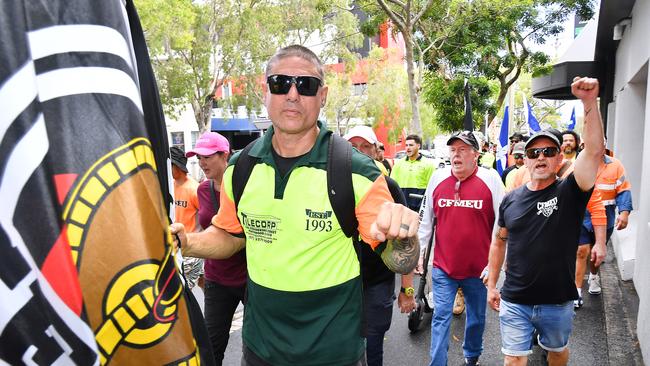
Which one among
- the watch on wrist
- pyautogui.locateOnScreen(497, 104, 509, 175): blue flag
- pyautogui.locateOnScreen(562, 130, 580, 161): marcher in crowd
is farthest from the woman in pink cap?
pyautogui.locateOnScreen(497, 104, 509, 175): blue flag

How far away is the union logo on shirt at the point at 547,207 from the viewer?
134 inches

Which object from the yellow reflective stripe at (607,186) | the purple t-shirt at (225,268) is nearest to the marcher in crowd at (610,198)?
the yellow reflective stripe at (607,186)

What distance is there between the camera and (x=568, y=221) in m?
3.41

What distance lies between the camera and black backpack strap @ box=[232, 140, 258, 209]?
2.45 metres

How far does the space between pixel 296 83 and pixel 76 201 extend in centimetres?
138

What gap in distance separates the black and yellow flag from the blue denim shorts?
114 inches

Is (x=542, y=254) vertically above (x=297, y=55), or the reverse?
(x=297, y=55)

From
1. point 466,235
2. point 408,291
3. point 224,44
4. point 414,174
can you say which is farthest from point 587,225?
point 224,44

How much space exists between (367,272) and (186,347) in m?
2.44

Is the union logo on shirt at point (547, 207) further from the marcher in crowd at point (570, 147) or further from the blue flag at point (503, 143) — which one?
the blue flag at point (503, 143)

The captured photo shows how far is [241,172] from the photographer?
247cm

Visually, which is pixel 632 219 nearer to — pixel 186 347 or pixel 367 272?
pixel 367 272

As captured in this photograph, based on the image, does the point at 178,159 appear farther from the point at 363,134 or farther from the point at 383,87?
the point at 383,87

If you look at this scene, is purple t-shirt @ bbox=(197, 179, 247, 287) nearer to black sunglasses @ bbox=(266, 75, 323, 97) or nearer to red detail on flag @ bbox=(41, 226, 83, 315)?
black sunglasses @ bbox=(266, 75, 323, 97)
